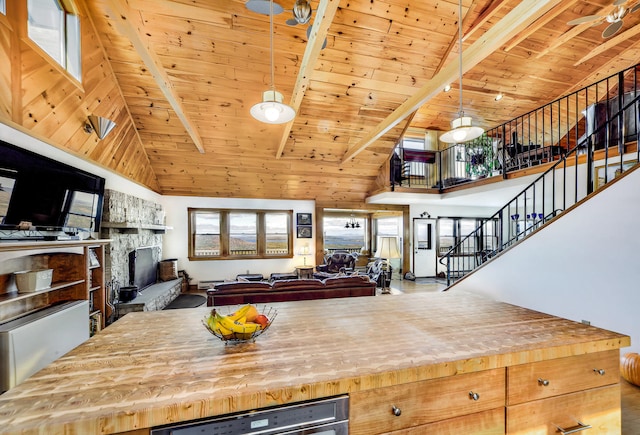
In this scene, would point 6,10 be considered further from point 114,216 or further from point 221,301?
point 221,301

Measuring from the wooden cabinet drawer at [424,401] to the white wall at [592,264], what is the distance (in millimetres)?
1968

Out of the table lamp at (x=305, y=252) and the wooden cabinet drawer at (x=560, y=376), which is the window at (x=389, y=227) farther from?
the wooden cabinet drawer at (x=560, y=376)

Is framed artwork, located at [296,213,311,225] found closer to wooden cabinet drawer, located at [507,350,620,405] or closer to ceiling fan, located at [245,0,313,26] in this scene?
ceiling fan, located at [245,0,313,26]

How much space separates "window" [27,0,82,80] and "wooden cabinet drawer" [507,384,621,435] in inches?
180

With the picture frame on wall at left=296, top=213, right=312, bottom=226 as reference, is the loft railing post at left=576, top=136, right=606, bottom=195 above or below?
above

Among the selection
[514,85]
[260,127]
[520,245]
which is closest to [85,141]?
[260,127]

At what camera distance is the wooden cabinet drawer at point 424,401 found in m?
1.07

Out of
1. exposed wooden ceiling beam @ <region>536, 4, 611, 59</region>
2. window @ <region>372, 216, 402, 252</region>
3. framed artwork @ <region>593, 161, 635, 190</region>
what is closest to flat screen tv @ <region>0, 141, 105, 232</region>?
framed artwork @ <region>593, 161, 635, 190</region>

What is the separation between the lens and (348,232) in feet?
34.5

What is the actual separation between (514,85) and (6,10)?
9.00 m

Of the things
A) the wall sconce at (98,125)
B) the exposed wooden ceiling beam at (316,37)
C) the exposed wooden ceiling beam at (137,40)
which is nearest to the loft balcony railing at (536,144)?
the exposed wooden ceiling beam at (316,37)

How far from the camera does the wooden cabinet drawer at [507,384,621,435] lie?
125 cm

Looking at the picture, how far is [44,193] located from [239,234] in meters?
4.70

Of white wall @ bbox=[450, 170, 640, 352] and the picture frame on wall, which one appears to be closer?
white wall @ bbox=[450, 170, 640, 352]
